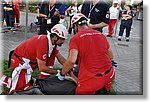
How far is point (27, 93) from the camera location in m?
3.19

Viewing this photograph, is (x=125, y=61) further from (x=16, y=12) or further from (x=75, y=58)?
(x=16, y=12)

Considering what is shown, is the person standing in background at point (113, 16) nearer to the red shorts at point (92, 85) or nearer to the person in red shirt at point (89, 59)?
the person in red shirt at point (89, 59)

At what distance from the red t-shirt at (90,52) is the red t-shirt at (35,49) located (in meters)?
0.37

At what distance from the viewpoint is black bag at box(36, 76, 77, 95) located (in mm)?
3113

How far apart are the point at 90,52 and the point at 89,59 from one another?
0.08 meters

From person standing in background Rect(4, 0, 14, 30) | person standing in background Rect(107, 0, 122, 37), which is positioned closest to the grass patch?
person standing in background Rect(4, 0, 14, 30)

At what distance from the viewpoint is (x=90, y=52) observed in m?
2.88

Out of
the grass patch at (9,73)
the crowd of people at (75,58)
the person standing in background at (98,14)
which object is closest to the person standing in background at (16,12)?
the grass patch at (9,73)

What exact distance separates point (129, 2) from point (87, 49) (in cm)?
596


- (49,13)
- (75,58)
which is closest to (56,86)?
(75,58)

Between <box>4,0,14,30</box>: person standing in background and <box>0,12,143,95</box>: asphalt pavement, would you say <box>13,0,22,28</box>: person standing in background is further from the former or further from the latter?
<box>0,12,143,95</box>: asphalt pavement

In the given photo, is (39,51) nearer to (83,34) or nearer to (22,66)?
(22,66)

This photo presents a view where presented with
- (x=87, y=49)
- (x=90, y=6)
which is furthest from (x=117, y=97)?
(x=90, y=6)

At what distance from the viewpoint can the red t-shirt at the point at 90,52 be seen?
2.86 m
